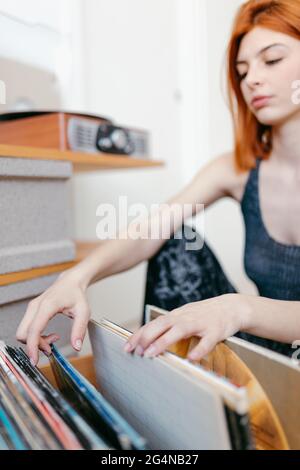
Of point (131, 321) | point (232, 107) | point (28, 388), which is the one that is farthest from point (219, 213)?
point (28, 388)

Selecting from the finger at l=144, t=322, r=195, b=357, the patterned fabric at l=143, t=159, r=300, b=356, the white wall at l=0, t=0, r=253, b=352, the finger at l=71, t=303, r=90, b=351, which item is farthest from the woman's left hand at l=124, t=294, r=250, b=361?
the white wall at l=0, t=0, r=253, b=352

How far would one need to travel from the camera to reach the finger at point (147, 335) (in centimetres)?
46

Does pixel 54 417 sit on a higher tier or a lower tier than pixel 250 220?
lower

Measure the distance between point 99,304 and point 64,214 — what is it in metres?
0.68

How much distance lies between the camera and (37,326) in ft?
1.88

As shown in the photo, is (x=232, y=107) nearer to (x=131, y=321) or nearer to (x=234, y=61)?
(x=234, y=61)

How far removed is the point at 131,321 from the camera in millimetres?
1623

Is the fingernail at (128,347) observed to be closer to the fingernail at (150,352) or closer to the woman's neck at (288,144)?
the fingernail at (150,352)

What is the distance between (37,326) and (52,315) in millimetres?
29

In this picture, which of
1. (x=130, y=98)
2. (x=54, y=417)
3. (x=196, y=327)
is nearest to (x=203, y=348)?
(x=196, y=327)

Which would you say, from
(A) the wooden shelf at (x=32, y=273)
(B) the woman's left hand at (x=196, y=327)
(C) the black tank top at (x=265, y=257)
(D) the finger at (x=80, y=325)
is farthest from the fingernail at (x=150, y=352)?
(C) the black tank top at (x=265, y=257)

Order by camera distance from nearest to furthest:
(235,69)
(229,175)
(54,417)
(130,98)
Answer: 1. (54,417)
2. (235,69)
3. (229,175)
4. (130,98)
